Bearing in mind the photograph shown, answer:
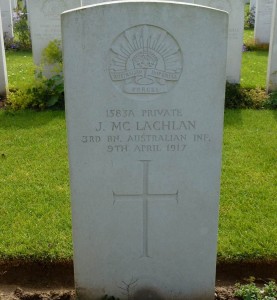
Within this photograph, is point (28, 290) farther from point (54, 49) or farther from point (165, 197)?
point (54, 49)

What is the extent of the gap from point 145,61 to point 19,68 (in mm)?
8169

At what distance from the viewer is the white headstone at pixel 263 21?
1232 centimetres

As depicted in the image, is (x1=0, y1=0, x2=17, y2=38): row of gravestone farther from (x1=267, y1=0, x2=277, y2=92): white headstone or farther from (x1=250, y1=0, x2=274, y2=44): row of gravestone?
(x1=267, y1=0, x2=277, y2=92): white headstone

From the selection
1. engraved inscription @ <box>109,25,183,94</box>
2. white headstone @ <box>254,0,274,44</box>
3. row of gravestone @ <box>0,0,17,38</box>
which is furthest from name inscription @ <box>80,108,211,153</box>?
row of gravestone @ <box>0,0,17,38</box>

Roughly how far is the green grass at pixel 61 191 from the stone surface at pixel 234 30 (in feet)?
5.37

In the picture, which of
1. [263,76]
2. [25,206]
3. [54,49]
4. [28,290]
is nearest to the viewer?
[28,290]

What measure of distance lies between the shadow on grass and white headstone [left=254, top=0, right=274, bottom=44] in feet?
25.3

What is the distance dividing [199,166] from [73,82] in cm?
87

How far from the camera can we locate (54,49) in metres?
7.68

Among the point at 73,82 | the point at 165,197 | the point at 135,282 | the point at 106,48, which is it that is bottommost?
the point at 135,282

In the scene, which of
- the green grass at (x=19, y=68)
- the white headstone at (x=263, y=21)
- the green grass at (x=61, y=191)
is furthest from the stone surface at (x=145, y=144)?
the white headstone at (x=263, y=21)

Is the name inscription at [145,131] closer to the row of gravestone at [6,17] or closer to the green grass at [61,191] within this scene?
the green grass at [61,191]

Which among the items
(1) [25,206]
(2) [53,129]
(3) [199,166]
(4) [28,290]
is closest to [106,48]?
(3) [199,166]

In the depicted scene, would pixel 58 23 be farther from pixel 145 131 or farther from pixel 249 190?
pixel 145 131
